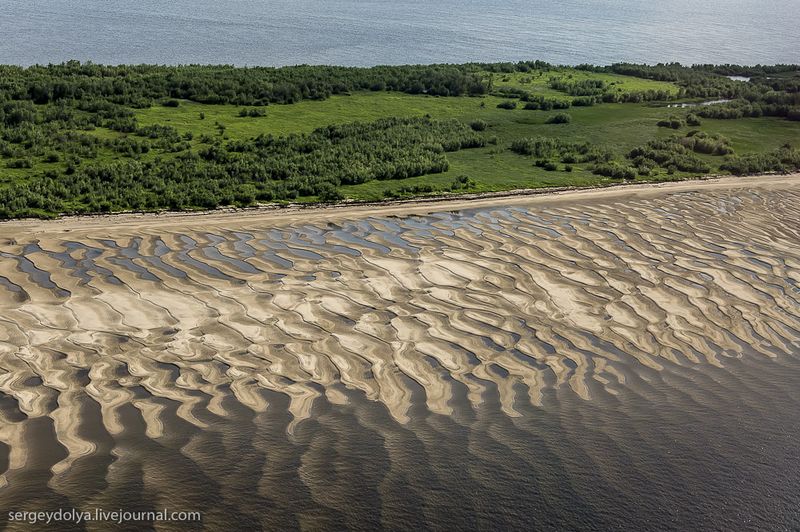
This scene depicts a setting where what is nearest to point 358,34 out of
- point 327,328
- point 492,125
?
point 492,125

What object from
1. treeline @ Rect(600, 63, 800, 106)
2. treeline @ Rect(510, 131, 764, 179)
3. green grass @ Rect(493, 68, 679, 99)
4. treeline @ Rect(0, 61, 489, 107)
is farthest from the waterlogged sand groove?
green grass @ Rect(493, 68, 679, 99)

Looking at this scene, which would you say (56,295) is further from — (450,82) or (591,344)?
(450,82)

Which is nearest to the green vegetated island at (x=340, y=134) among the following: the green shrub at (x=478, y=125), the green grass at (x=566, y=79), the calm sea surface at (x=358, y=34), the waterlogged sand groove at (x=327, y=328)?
the green shrub at (x=478, y=125)

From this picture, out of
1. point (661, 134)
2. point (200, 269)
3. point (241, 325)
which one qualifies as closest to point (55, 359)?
point (241, 325)

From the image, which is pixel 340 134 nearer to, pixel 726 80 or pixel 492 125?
pixel 492 125

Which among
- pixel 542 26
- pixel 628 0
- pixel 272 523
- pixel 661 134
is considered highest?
pixel 628 0
